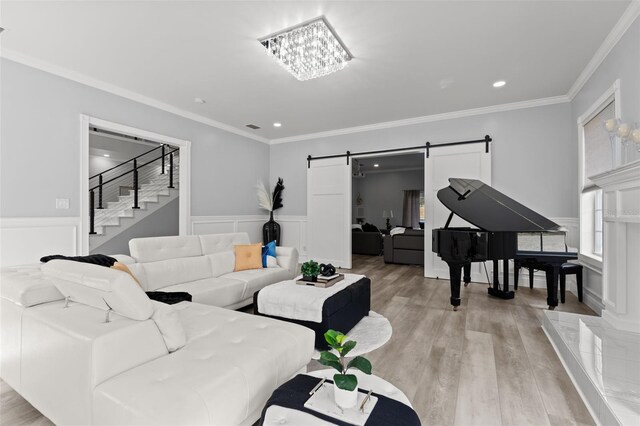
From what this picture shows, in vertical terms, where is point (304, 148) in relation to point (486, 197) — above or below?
above

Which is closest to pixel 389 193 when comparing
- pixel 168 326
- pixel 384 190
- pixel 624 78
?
pixel 384 190

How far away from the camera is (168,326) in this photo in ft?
5.12

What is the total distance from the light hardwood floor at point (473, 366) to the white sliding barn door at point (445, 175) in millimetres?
1282

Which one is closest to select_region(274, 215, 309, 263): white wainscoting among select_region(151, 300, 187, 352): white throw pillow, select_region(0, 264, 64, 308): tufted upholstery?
select_region(0, 264, 64, 308): tufted upholstery

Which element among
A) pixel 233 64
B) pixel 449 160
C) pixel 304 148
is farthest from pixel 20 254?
pixel 449 160

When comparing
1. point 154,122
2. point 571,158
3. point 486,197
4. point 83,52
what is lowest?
point 486,197

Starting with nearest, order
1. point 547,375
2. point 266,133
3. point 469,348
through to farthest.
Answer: point 547,375, point 469,348, point 266,133

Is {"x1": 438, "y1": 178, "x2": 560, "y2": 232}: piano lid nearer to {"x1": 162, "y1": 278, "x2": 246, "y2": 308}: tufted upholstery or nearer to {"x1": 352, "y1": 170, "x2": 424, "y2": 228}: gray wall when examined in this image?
{"x1": 162, "y1": 278, "x2": 246, "y2": 308}: tufted upholstery

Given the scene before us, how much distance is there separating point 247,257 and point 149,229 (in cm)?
319

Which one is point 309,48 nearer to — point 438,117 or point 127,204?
point 438,117

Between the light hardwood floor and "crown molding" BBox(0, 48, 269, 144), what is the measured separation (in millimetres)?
3224

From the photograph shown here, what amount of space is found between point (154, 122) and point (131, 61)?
1283 millimetres

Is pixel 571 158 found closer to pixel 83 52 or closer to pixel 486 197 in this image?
pixel 486 197

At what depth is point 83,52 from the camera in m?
3.15
